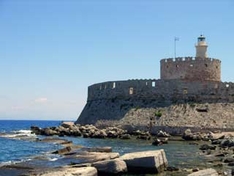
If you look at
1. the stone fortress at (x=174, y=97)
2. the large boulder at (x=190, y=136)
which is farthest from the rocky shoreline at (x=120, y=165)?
the stone fortress at (x=174, y=97)

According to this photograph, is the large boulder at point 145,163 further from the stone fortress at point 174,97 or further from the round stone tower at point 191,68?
the round stone tower at point 191,68

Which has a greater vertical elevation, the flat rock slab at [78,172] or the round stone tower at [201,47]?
the round stone tower at [201,47]

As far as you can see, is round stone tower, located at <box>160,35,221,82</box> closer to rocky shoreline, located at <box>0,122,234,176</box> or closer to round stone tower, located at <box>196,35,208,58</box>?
round stone tower, located at <box>196,35,208,58</box>

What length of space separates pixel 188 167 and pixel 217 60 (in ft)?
96.7

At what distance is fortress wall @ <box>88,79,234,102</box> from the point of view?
38791mm

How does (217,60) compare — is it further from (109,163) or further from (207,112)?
(109,163)

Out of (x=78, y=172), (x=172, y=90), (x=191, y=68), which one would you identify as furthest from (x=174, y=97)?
(x=78, y=172)

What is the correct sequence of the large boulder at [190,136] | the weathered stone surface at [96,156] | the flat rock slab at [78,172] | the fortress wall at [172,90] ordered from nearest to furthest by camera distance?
the flat rock slab at [78,172] → the weathered stone surface at [96,156] → the large boulder at [190,136] → the fortress wall at [172,90]

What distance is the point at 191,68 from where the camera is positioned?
43656 millimetres

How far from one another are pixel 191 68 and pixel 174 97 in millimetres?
5458

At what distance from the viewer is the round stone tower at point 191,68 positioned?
43.7 meters

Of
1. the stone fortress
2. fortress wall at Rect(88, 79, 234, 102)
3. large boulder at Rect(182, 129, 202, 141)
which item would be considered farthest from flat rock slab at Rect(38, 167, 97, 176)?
fortress wall at Rect(88, 79, 234, 102)

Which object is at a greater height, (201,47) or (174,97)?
(201,47)

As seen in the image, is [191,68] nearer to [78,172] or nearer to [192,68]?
[192,68]
